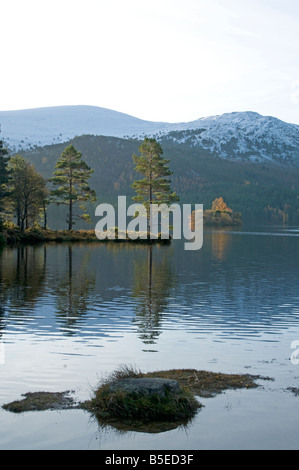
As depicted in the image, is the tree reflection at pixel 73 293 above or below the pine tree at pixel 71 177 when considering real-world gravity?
below

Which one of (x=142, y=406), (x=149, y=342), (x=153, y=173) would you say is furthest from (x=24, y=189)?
(x=142, y=406)

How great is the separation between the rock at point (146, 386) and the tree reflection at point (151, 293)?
22.8 ft

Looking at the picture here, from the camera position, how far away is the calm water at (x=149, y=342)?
11.4 m

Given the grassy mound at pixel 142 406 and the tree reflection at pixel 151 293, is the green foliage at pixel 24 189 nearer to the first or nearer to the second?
the tree reflection at pixel 151 293

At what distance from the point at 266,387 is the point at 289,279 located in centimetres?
2801

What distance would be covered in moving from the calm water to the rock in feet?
3.02

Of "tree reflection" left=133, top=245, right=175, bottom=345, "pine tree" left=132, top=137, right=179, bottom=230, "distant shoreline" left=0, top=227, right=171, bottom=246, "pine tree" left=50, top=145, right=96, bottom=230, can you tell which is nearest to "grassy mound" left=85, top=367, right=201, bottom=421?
"tree reflection" left=133, top=245, right=175, bottom=345

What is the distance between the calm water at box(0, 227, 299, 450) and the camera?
11.4 metres

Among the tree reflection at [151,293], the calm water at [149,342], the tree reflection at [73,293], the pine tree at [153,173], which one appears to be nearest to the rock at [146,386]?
the calm water at [149,342]

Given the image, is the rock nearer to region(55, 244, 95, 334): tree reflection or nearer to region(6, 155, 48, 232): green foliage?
region(55, 244, 95, 334): tree reflection

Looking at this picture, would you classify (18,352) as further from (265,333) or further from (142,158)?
(142,158)

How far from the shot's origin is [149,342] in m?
20.0

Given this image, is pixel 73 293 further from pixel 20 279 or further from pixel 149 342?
pixel 149 342

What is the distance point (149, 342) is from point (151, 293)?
13256mm
